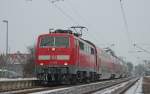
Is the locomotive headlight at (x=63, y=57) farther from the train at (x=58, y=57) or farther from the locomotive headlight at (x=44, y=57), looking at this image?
the locomotive headlight at (x=44, y=57)

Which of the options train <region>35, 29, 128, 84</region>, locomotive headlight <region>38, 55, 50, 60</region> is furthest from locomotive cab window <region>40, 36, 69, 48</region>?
locomotive headlight <region>38, 55, 50, 60</region>

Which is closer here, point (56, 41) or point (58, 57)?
point (58, 57)

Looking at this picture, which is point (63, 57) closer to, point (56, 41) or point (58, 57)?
point (58, 57)

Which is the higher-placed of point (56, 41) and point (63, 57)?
point (56, 41)

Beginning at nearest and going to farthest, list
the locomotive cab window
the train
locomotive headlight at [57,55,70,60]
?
the train → locomotive headlight at [57,55,70,60] → the locomotive cab window

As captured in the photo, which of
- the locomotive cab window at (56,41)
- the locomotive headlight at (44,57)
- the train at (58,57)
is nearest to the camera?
the train at (58,57)

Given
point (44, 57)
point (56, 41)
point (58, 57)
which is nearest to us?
point (58, 57)

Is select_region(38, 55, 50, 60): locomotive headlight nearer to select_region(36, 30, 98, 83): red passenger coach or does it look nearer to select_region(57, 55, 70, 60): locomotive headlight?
select_region(36, 30, 98, 83): red passenger coach

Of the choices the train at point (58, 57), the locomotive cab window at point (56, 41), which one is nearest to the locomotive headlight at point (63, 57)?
the train at point (58, 57)

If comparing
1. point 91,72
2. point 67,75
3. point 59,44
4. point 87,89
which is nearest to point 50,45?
point 59,44

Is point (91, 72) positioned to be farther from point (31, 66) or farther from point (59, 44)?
point (31, 66)

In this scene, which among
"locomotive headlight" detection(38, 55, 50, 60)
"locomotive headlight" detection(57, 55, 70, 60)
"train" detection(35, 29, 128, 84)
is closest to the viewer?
"train" detection(35, 29, 128, 84)

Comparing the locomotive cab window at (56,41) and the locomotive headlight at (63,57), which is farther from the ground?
the locomotive cab window at (56,41)

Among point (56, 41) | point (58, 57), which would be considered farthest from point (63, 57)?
point (56, 41)
